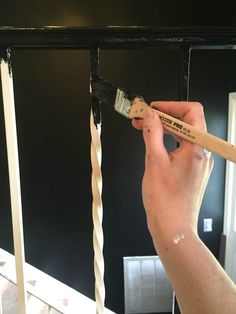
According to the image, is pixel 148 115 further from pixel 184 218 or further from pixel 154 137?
pixel 184 218

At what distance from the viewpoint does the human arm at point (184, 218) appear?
397mm

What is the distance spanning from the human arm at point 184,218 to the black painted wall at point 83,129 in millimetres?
2155

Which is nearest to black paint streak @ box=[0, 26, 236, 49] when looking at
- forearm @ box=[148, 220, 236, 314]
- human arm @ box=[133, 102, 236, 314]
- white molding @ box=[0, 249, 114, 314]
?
A: human arm @ box=[133, 102, 236, 314]

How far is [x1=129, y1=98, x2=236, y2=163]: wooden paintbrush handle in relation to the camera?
40 centimetres

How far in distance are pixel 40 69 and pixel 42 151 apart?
654mm

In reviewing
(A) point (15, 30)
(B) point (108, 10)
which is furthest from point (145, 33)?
(B) point (108, 10)

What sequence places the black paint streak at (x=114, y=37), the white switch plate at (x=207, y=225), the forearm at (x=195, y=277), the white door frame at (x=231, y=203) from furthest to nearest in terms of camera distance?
the white switch plate at (x=207, y=225) → the white door frame at (x=231, y=203) → the black paint streak at (x=114, y=37) → the forearm at (x=195, y=277)

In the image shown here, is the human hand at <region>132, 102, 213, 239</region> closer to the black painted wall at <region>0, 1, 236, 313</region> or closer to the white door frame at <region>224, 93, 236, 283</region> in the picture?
the black painted wall at <region>0, 1, 236, 313</region>

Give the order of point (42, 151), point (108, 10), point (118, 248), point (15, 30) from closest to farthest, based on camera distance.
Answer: point (15, 30), point (108, 10), point (42, 151), point (118, 248)

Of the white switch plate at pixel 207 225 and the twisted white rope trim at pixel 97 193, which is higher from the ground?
the twisted white rope trim at pixel 97 193

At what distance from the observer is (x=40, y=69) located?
257 cm

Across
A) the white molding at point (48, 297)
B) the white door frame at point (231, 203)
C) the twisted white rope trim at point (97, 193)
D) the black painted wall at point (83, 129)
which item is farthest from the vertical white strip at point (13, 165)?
the white door frame at point (231, 203)

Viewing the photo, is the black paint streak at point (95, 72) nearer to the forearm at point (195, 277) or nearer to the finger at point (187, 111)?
the finger at point (187, 111)

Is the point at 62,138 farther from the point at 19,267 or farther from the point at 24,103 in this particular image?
the point at 19,267
